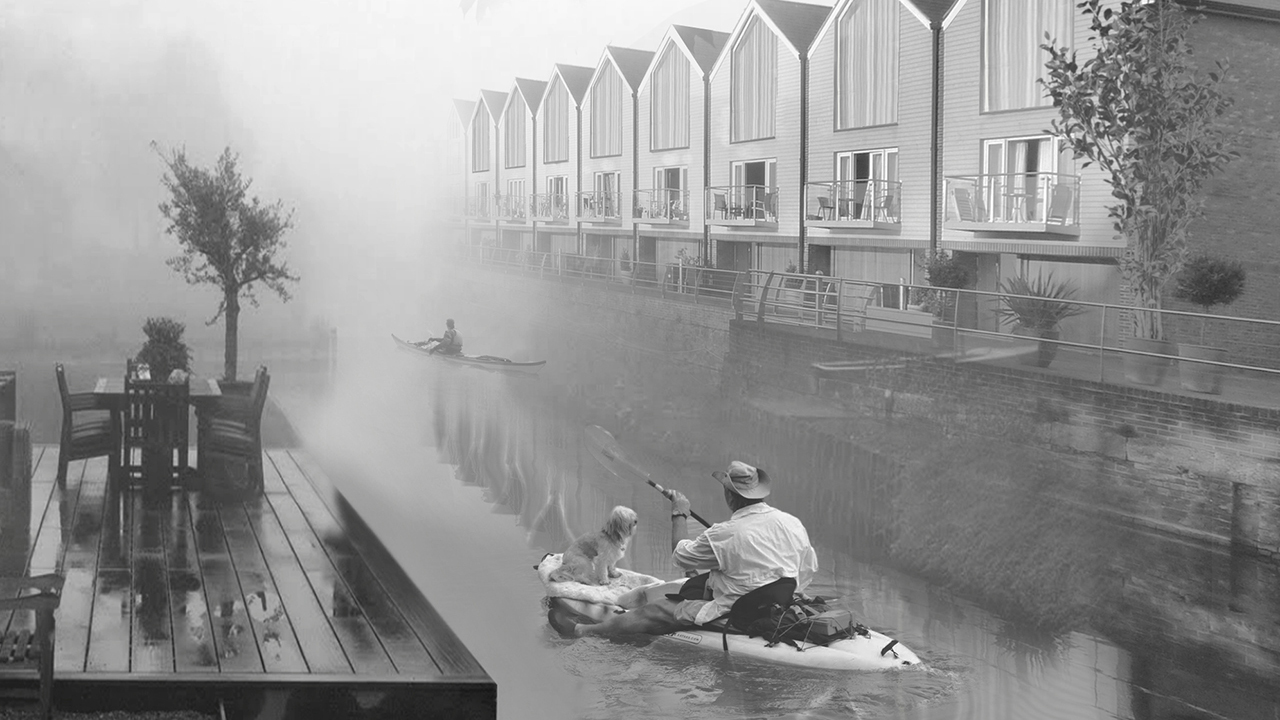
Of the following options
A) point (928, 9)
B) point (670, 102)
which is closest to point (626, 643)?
point (928, 9)

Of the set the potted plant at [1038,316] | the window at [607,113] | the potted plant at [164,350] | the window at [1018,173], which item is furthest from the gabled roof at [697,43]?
the potted plant at [164,350]

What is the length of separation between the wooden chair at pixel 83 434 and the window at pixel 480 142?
30.4 metres

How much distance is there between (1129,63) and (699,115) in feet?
48.2

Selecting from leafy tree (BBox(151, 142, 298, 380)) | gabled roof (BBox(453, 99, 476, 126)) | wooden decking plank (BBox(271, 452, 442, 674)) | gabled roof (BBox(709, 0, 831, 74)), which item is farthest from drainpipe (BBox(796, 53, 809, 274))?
gabled roof (BBox(453, 99, 476, 126))

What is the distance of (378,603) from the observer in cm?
596

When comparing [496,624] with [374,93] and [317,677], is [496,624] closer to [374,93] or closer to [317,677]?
[317,677]

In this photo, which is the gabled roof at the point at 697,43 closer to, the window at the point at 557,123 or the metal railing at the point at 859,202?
the window at the point at 557,123

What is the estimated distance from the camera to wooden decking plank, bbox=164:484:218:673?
498cm

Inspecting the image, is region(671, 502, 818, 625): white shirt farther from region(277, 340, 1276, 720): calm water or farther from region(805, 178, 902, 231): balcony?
region(805, 178, 902, 231): balcony

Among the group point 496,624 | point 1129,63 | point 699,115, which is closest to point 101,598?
point 496,624

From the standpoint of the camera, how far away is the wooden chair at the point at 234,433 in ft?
28.2

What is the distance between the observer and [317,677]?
15.9ft

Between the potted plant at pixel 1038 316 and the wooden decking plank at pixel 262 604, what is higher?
the potted plant at pixel 1038 316

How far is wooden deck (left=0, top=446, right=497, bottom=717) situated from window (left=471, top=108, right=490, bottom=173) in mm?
30991
